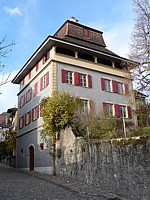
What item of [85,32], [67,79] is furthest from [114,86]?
[85,32]

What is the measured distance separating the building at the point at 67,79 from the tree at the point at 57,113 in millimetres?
2355

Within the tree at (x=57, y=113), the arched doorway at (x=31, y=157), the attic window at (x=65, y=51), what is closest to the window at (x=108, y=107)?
the attic window at (x=65, y=51)

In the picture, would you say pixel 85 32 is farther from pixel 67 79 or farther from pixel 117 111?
pixel 117 111

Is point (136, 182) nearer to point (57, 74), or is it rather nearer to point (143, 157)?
point (143, 157)

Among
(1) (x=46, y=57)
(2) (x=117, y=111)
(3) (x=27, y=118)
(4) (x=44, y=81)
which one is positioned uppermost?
(1) (x=46, y=57)

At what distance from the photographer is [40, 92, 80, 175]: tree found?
15594 mm

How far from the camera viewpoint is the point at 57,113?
15.7 metres

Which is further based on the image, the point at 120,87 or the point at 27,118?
the point at 27,118

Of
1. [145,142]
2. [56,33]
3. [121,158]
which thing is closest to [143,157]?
[145,142]

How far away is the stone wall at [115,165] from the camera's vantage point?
26.8 ft

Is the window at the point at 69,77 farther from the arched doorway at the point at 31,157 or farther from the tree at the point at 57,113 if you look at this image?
the arched doorway at the point at 31,157

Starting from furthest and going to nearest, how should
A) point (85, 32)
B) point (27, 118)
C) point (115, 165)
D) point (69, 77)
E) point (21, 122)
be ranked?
1. point (21, 122)
2. point (85, 32)
3. point (27, 118)
4. point (69, 77)
5. point (115, 165)

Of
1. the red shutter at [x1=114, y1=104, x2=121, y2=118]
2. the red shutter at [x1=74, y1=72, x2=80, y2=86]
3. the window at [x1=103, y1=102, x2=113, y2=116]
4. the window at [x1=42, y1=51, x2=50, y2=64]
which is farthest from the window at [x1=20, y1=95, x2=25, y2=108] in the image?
the red shutter at [x1=114, y1=104, x2=121, y2=118]

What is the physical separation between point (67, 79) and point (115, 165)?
37.2 feet
